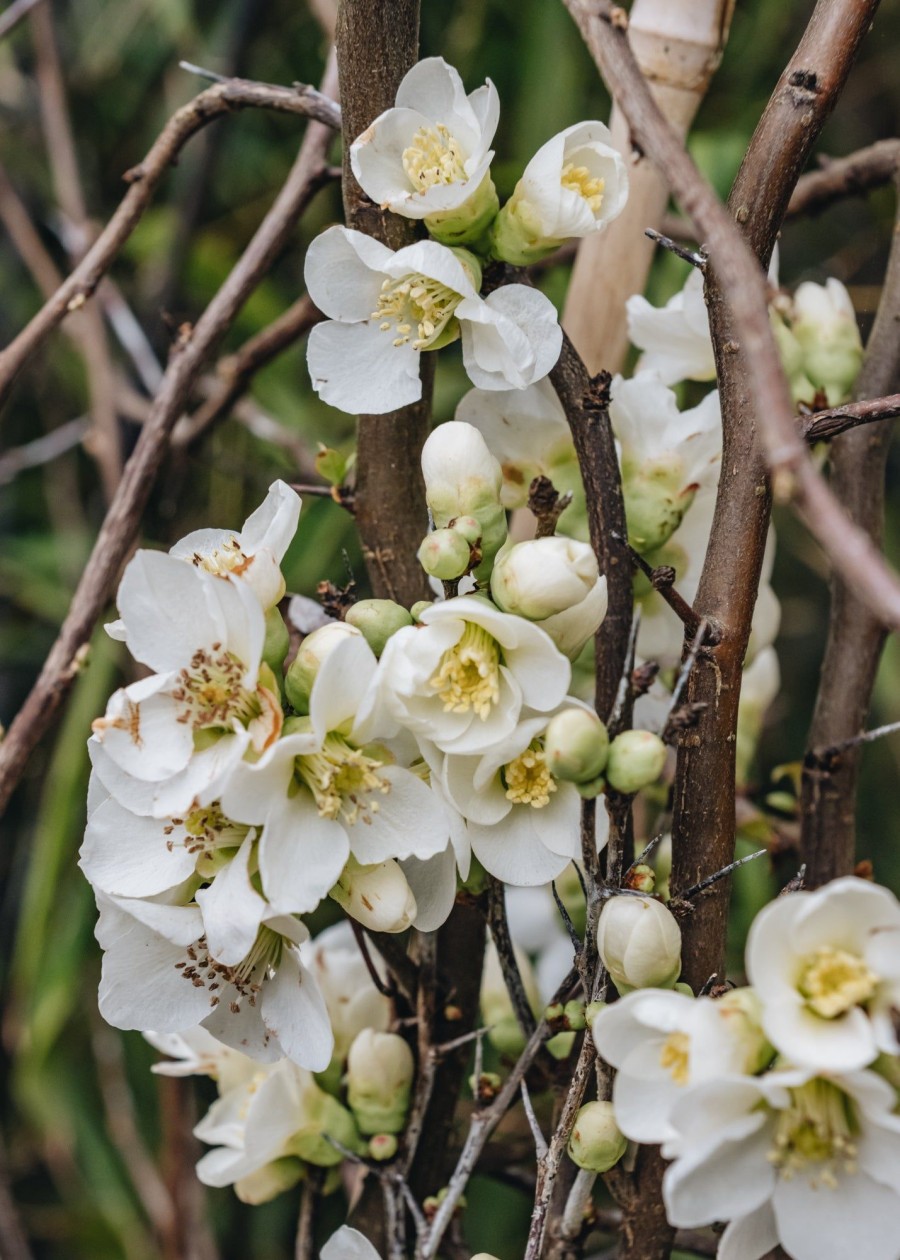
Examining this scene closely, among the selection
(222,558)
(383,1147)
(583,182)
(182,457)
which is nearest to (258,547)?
(222,558)

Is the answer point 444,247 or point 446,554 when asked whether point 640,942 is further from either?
point 444,247

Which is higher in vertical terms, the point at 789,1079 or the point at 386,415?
the point at 386,415

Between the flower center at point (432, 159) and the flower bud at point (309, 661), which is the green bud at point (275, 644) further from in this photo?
the flower center at point (432, 159)

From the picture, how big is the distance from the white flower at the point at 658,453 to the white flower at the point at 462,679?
173 millimetres

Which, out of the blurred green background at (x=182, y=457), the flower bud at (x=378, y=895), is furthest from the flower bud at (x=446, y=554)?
the blurred green background at (x=182, y=457)

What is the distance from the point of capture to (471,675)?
528 millimetres

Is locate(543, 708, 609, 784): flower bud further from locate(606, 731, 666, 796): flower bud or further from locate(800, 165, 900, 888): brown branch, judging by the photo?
locate(800, 165, 900, 888): brown branch

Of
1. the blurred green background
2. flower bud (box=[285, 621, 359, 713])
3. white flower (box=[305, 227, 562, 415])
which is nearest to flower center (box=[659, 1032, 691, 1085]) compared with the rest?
flower bud (box=[285, 621, 359, 713])

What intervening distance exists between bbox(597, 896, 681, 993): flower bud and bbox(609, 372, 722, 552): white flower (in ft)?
0.77

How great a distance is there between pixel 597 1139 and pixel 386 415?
0.38 meters

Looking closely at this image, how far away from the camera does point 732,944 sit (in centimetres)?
137

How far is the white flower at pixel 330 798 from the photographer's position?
0.49 meters

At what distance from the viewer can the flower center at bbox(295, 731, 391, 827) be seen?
516 mm

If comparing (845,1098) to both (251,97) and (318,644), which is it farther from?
(251,97)
